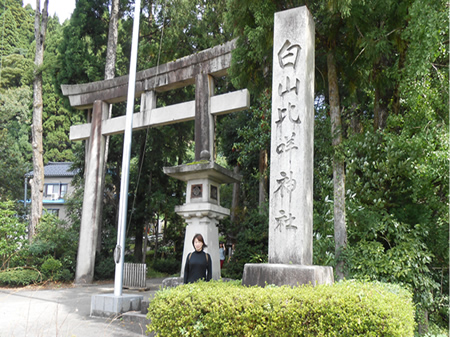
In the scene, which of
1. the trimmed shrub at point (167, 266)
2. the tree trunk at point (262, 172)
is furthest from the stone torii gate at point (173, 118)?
the trimmed shrub at point (167, 266)

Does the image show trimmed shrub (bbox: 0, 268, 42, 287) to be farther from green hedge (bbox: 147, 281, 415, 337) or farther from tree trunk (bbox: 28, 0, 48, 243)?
green hedge (bbox: 147, 281, 415, 337)

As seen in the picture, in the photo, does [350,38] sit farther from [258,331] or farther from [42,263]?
[42,263]

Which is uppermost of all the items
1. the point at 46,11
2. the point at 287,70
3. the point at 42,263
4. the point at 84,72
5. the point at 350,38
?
the point at 46,11

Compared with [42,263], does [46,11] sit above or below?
above

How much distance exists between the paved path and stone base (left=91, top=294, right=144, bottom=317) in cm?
16

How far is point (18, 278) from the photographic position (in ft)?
34.8

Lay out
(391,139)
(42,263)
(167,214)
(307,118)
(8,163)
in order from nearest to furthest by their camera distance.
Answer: (307,118)
(391,139)
(42,263)
(167,214)
(8,163)

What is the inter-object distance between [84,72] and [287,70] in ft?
37.0

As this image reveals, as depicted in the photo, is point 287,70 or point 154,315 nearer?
point 154,315

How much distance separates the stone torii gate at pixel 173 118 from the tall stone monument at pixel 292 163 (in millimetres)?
3113

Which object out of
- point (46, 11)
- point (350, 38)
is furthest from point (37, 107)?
point (350, 38)

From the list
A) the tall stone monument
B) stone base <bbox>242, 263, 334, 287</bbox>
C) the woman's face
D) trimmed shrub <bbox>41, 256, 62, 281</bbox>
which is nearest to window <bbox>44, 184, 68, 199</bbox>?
trimmed shrub <bbox>41, 256, 62, 281</bbox>

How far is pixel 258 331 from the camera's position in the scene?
3.66m

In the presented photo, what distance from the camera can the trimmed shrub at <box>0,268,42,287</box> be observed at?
10578 millimetres
